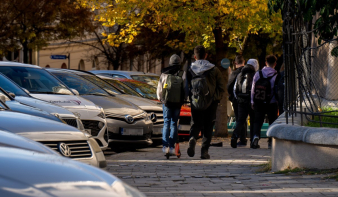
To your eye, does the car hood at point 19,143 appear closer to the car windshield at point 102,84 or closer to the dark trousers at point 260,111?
the dark trousers at point 260,111

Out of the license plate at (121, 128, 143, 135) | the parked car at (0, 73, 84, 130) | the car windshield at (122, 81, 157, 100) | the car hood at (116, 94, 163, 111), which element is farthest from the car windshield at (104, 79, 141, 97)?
the parked car at (0, 73, 84, 130)

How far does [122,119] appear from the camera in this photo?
12.6 metres

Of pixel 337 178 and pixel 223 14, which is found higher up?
pixel 223 14

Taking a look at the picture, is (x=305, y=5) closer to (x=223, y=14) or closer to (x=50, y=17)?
(x=223, y=14)

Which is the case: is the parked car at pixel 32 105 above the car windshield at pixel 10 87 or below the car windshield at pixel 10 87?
below

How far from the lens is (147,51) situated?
34781 mm

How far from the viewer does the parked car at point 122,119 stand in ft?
41.3

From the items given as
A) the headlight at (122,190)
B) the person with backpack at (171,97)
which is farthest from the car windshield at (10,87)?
the headlight at (122,190)

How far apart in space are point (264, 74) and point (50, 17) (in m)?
25.8

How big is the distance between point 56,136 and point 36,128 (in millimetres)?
207

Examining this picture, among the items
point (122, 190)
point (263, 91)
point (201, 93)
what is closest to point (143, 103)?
point (263, 91)

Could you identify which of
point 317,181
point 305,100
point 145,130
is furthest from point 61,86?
point 317,181

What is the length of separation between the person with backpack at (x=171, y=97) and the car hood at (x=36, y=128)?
417cm

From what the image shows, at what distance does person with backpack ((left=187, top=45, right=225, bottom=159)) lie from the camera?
10.6 metres
